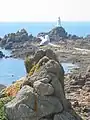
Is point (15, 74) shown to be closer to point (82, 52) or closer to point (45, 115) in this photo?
point (82, 52)

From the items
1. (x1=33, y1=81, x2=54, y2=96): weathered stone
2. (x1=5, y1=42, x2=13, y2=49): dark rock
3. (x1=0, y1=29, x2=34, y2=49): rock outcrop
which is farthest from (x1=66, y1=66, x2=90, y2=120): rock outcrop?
(x1=5, y1=42, x2=13, y2=49): dark rock

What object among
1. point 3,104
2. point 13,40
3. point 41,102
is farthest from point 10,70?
point 41,102

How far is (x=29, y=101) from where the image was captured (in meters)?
20.2

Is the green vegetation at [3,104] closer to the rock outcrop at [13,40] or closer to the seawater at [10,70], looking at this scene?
the seawater at [10,70]

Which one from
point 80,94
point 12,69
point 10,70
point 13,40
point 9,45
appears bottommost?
point 9,45

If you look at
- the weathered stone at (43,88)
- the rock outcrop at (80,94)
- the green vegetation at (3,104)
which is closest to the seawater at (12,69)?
the rock outcrop at (80,94)

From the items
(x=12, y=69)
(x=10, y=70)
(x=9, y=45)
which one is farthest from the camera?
(x=9, y=45)

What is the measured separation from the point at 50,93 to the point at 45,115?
111 cm

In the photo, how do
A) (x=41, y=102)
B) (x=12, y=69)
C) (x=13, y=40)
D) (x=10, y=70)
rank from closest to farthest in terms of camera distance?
(x=41, y=102) < (x=10, y=70) < (x=12, y=69) < (x=13, y=40)

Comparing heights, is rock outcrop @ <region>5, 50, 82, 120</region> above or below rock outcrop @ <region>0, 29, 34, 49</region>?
above

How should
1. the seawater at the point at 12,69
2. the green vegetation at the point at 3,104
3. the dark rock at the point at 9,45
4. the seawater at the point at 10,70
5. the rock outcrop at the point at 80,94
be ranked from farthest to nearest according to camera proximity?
1. the dark rock at the point at 9,45
2. the seawater at the point at 12,69
3. the seawater at the point at 10,70
4. the rock outcrop at the point at 80,94
5. the green vegetation at the point at 3,104

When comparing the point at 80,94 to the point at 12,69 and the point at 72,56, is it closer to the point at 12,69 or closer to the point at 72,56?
the point at 12,69

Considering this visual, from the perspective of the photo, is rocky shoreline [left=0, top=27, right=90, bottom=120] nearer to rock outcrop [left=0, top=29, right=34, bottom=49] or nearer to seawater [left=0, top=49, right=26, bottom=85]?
rock outcrop [left=0, top=29, right=34, bottom=49]

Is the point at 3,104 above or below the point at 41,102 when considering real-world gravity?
below
